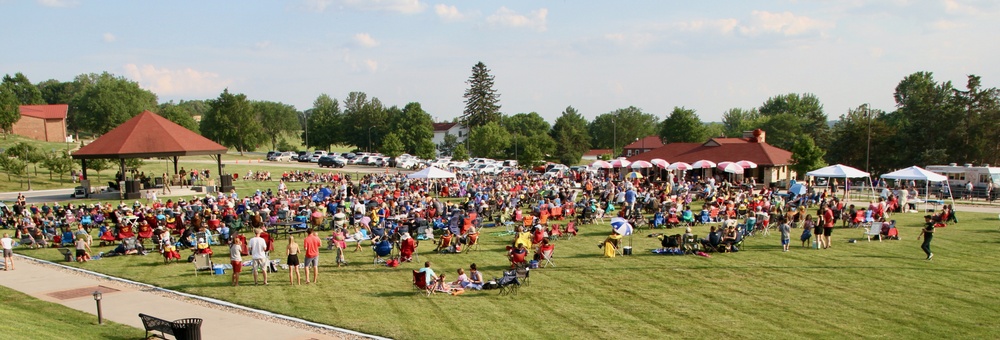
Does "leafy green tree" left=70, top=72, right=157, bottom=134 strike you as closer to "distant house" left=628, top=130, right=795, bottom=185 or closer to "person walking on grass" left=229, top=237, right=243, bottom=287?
"distant house" left=628, top=130, right=795, bottom=185

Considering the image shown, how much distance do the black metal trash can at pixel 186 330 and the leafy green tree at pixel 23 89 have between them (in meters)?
125

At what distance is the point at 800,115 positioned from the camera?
108750 mm

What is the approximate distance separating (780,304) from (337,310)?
29.4 feet

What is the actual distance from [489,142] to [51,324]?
214ft

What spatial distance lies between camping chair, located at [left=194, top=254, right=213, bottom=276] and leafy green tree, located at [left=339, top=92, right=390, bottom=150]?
7554 cm

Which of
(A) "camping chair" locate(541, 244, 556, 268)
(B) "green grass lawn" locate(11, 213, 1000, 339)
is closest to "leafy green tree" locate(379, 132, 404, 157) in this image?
(B) "green grass lawn" locate(11, 213, 1000, 339)

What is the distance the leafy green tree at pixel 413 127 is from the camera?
3317 inches

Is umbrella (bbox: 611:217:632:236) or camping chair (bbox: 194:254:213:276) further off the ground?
umbrella (bbox: 611:217:632:236)

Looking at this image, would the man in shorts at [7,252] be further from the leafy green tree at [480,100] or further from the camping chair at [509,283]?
the leafy green tree at [480,100]

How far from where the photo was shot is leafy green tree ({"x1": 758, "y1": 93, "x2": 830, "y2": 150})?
76.5m

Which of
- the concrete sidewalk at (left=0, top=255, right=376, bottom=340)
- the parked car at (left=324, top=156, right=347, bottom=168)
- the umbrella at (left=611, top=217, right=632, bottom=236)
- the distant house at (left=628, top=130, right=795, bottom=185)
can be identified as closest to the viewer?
the concrete sidewalk at (left=0, top=255, right=376, bottom=340)

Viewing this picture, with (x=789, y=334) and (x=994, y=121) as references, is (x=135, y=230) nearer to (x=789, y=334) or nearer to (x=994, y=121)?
(x=789, y=334)

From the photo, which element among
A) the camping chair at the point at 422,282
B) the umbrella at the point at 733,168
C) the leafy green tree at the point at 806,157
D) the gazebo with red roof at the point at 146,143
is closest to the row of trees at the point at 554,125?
the leafy green tree at the point at 806,157

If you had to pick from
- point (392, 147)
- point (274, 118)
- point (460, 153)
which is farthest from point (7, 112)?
point (460, 153)
